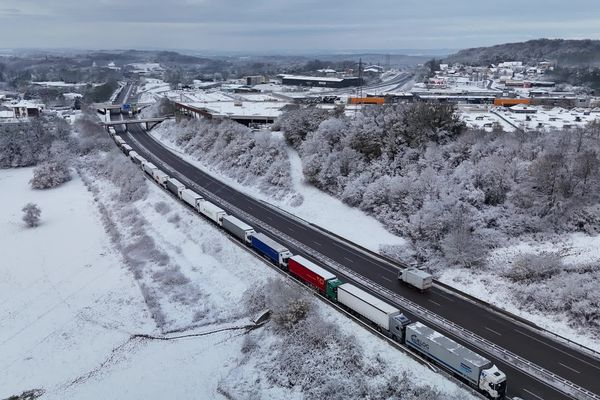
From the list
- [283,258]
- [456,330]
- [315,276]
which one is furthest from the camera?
[283,258]

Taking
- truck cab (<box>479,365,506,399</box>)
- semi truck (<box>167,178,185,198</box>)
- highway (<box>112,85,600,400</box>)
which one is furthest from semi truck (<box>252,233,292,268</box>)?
truck cab (<box>479,365,506,399</box>)

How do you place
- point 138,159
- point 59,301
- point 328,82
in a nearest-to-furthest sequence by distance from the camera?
point 59,301 → point 138,159 → point 328,82

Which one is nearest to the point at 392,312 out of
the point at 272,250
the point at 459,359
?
the point at 459,359

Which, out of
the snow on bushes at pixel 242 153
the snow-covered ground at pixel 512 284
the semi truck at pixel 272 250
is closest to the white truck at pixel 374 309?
the semi truck at pixel 272 250

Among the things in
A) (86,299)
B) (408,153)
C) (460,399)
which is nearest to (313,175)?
(408,153)

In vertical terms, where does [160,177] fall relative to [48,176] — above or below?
above

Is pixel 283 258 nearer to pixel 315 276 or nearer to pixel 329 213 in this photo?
pixel 315 276
